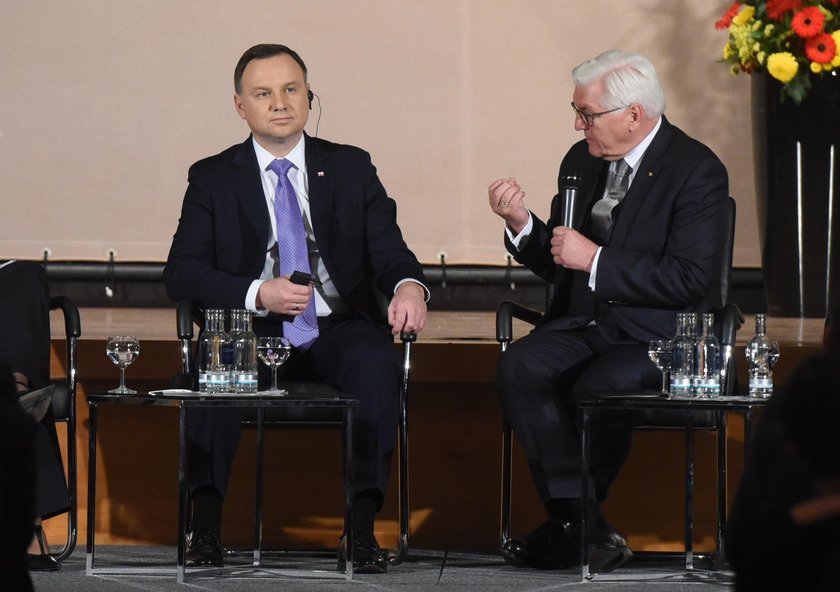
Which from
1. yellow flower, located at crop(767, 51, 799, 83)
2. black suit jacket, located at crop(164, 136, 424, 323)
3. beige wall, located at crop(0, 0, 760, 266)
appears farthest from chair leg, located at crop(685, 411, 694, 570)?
beige wall, located at crop(0, 0, 760, 266)

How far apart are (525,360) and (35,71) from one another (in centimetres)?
418

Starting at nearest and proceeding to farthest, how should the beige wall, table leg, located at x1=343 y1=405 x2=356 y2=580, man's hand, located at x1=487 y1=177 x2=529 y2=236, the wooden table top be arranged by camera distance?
table leg, located at x1=343 y1=405 x2=356 y2=580 → man's hand, located at x1=487 y1=177 x2=529 y2=236 → the wooden table top → the beige wall

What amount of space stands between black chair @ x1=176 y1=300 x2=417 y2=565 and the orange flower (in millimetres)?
2201

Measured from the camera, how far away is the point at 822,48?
4832 millimetres

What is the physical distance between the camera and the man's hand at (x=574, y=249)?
3.30m

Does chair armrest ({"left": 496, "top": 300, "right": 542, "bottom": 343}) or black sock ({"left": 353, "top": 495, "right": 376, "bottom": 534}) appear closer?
black sock ({"left": 353, "top": 495, "right": 376, "bottom": 534})

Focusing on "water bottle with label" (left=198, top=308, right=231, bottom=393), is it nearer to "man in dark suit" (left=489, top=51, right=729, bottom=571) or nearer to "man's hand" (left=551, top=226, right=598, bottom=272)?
"man in dark suit" (left=489, top=51, right=729, bottom=571)

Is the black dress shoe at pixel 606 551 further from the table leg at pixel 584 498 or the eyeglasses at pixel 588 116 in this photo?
the eyeglasses at pixel 588 116

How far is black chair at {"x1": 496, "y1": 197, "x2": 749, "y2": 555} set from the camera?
10.2 ft

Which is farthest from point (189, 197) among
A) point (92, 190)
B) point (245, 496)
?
point (92, 190)

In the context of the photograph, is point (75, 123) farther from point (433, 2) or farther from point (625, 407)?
point (625, 407)

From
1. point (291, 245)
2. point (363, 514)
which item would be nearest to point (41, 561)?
point (363, 514)

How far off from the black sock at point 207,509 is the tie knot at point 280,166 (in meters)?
0.84

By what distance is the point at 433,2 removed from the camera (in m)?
6.67
